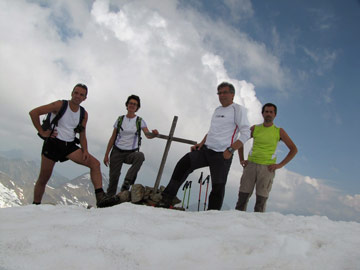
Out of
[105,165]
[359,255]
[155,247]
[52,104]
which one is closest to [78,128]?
[52,104]

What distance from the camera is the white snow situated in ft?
7.54

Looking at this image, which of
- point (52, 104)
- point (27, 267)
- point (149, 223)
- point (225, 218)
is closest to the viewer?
point (27, 267)

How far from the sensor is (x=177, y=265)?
90.4 inches

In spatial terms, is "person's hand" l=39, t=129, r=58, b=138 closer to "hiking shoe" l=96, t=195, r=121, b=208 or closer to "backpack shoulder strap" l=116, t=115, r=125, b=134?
"hiking shoe" l=96, t=195, r=121, b=208

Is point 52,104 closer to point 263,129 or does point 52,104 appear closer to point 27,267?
point 27,267

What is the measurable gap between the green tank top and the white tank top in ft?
14.9

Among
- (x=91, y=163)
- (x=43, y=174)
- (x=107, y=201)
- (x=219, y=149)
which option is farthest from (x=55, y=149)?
(x=219, y=149)

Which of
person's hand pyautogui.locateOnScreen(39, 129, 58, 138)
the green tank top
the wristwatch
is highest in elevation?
the green tank top

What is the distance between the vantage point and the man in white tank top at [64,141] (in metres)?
6.10

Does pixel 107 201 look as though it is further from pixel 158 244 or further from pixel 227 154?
pixel 158 244

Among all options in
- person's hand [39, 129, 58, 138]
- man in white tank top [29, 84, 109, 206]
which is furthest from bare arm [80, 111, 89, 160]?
person's hand [39, 129, 58, 138]

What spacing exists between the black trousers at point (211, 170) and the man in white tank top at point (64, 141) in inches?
69.2

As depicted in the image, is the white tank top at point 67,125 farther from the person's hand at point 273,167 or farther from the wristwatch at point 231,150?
the person's hand at point 273,167

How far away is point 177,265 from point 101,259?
66cm
